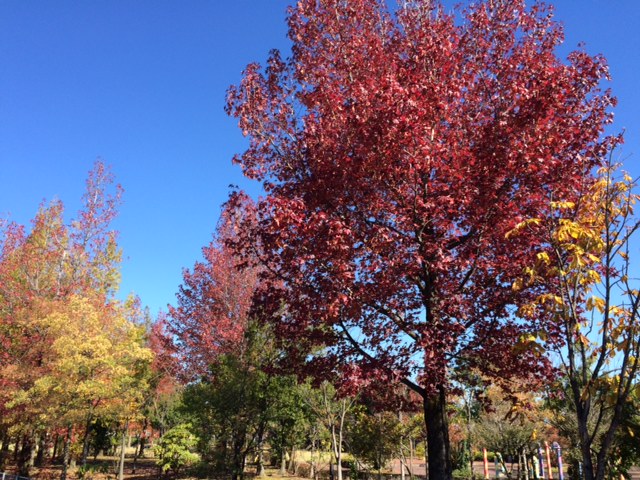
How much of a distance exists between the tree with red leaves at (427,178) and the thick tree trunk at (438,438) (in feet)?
0.10

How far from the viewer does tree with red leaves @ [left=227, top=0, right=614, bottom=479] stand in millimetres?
5945

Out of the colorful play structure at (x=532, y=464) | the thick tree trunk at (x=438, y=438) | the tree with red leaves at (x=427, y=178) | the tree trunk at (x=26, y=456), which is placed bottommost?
the colorful play structure at (x=532, y=464)

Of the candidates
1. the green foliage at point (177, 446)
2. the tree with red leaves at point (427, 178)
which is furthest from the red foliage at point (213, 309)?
the tree with red leaves at point (427, 178)

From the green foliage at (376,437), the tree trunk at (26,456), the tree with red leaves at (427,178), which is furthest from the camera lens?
the green foliage at (376,437)

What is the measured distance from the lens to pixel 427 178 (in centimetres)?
663

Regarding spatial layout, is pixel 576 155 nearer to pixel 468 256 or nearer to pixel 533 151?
pixel 533 151

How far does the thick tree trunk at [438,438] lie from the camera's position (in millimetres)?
6688

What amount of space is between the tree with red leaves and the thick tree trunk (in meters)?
0.03

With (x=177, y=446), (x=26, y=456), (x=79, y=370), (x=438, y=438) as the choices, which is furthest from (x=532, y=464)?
(x=26, y=456)

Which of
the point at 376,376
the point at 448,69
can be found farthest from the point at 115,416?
the point at 448,69

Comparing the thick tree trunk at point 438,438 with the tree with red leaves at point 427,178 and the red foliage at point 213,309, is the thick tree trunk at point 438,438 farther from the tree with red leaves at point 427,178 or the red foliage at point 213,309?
the red foliage at point 213,309

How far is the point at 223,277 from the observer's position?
21.1m

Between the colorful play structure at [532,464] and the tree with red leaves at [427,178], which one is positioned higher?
the tree with red leaves at [427,178]

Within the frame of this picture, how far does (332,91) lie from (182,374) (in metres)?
19.1
